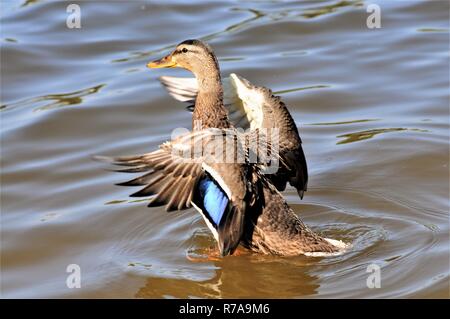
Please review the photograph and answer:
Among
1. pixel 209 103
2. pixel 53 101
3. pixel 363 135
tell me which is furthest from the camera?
pixel 53 101

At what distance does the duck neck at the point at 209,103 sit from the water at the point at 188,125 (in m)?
0.88

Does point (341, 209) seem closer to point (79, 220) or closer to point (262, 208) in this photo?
point (262, 208)

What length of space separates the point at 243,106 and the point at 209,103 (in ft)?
1.54

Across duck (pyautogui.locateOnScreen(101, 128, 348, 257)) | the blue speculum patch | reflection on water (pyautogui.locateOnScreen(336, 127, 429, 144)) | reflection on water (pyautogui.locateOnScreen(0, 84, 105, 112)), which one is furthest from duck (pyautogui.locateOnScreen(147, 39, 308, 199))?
reflection on water (pyautogui.locateOnScreen(0, 84, 105, 112))

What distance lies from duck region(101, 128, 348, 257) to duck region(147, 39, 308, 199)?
7.8 inches

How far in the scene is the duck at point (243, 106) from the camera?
617 centimetres

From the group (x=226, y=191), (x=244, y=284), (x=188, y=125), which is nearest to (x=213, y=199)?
(x=226, y=191)

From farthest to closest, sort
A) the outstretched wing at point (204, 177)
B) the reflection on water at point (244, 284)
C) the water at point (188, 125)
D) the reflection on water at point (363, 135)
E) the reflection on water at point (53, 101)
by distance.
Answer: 1. the reflection on water at point (53, 101)
2. the reflection on water at point (363, 135)
3. the water at point (188, 125)
4. the reflection on water at point (244, 284)
5. the outstretched wing at point (204, 177)

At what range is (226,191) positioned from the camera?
550cm

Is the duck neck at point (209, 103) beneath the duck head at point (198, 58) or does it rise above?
beneath

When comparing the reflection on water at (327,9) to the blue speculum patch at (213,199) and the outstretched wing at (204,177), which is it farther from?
the blue speculum patch at (213,199)

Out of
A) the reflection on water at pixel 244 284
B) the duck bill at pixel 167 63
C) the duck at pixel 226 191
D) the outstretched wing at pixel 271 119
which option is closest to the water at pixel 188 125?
the reflection on water at pixel 244 284

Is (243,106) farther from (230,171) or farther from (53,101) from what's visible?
(53,101)

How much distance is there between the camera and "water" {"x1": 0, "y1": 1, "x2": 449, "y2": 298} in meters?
5.87
